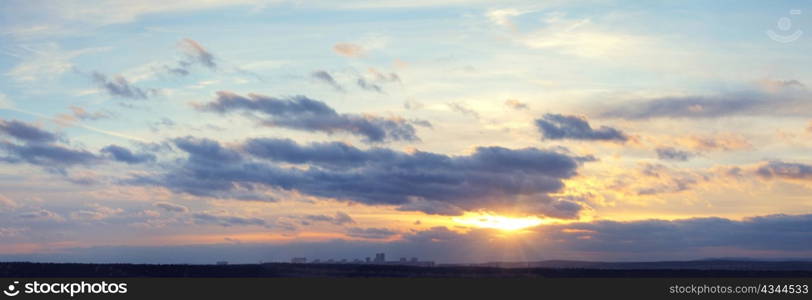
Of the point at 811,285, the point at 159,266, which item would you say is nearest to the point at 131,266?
the point at 159,266

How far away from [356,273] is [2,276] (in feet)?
230

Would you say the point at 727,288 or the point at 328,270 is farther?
the point at 328,270

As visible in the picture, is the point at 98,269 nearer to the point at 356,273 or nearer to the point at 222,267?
the point at 222,267

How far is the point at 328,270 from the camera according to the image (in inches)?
7569

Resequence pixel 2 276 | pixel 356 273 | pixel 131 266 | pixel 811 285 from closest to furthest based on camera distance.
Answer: pixel 811 285
pixel 2 276
pixel 131 266
pixel 356 273

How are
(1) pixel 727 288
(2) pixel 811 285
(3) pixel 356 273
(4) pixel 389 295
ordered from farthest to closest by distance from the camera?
(3) pixel 356 273 → (2) pixel 811 285 → (1) pixel 727 288 → (4) pixel 389 295

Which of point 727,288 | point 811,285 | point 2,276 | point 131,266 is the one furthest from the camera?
point 131,266

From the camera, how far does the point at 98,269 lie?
172 m

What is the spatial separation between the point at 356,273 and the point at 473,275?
27.1 meters

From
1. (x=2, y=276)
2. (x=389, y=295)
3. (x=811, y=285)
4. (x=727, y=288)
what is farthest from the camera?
(x=2, y=276)

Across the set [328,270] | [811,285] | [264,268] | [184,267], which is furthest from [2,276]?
[811,285]

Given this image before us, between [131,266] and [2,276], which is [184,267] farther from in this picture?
[2,276]

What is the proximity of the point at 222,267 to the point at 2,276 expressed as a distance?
46.5m

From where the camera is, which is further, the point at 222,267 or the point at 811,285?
the point at 222,267
